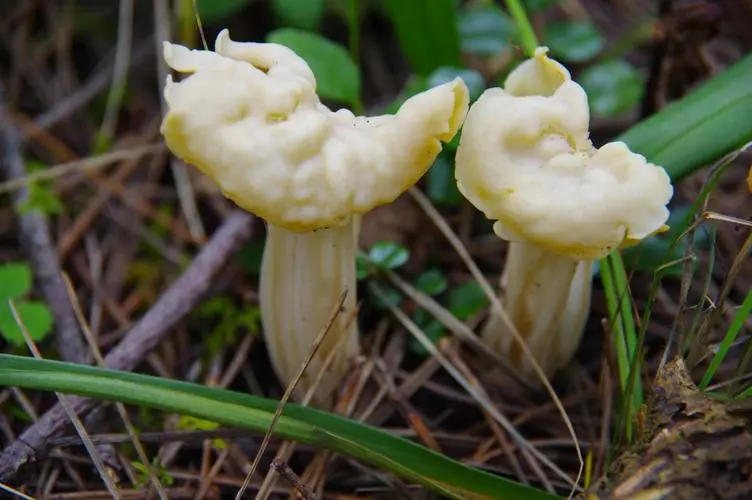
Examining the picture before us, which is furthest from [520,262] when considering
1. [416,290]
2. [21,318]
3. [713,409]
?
[21,318]

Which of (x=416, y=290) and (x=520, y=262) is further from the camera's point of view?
(x=416, y=290)

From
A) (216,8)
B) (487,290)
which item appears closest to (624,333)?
(487,290)

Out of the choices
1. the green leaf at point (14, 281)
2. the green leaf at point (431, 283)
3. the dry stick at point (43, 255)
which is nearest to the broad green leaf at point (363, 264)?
the green leaf at point (431, 283)

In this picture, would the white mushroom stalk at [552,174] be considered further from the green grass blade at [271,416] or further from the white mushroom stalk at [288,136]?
the green grass blade at [271,416]

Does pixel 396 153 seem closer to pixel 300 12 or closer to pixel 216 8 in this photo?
pixel 300 12

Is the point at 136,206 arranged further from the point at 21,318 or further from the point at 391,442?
the point at 391,442

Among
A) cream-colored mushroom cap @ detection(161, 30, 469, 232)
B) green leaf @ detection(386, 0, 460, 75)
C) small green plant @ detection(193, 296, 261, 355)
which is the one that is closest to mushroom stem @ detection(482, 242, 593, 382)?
cream-colored mushroom cap @ detection(161, 30, 469, 232)
